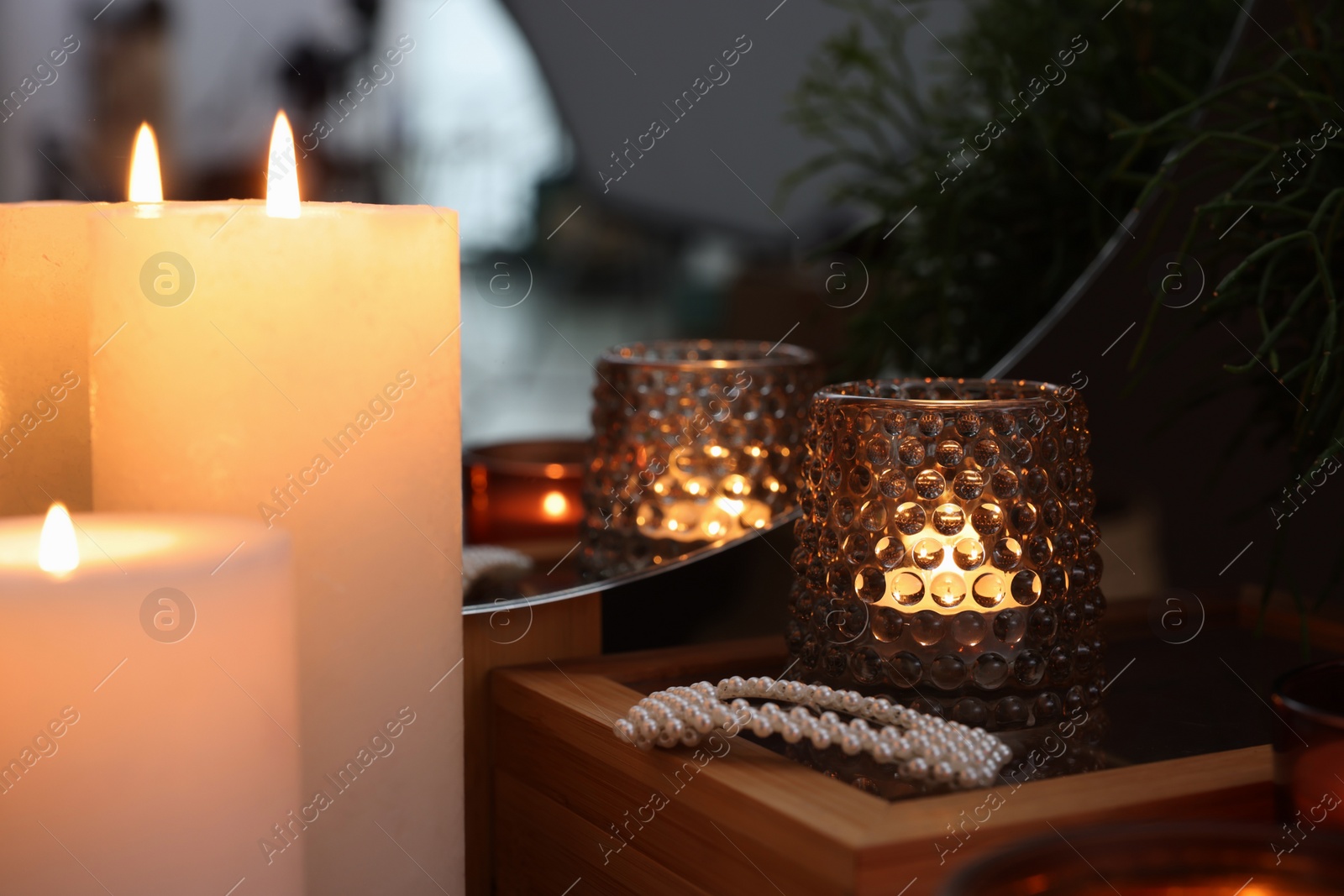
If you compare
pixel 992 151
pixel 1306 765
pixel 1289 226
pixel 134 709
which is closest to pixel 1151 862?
pixel 1306 765

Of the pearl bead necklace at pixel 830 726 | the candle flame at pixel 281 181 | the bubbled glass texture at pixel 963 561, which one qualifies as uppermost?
the candle flame at pixel 281 181

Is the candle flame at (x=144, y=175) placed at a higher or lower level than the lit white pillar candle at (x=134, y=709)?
higher

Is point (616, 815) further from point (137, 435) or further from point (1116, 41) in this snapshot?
point (1116, 41)

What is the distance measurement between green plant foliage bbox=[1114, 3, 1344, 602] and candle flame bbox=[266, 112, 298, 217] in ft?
0.94

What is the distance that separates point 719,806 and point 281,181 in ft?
0.72

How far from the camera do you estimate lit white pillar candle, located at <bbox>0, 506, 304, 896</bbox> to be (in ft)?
→ 0.98

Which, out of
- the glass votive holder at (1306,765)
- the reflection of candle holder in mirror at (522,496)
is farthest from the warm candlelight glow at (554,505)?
the glass votive holder at (1306,765)

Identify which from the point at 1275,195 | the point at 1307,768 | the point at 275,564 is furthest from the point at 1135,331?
the point at 275,564

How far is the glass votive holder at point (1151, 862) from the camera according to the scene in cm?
28

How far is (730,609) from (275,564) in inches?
9.3

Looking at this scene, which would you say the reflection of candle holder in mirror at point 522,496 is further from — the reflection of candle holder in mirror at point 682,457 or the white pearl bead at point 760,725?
the white pearl bead at point 760,725

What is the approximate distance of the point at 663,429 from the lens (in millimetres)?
538

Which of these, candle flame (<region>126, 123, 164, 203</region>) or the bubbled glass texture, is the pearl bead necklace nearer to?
the bubbled glass texture

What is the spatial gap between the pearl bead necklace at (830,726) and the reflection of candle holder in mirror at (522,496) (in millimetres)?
190
